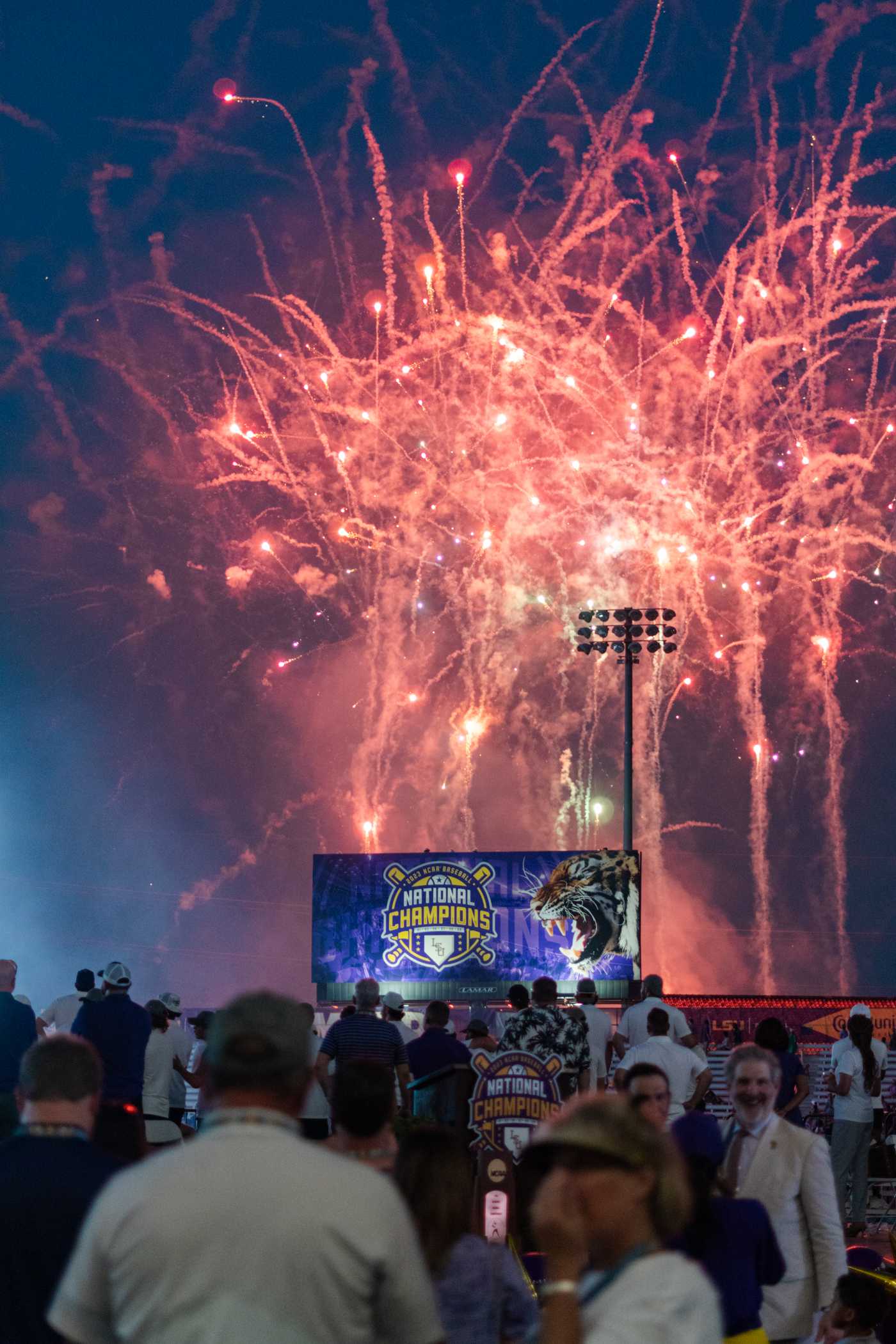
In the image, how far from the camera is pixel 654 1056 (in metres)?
9.84

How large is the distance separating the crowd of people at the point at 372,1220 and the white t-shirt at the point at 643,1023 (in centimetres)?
510

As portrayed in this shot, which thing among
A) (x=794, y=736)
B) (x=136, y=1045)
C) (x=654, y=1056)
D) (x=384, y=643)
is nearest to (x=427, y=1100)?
(x=654, y=1056)

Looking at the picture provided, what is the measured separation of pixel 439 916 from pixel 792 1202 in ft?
63.1

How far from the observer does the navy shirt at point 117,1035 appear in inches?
352

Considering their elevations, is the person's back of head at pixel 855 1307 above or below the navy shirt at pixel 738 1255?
below

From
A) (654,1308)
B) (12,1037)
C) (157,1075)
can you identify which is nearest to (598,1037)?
(157,1075)

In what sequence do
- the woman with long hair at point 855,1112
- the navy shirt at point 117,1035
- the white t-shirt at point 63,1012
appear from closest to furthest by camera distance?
the navy shirt at point 117,1035 < the white t-shirt at point 63,1012 < the woman with long hair at point 855,1112

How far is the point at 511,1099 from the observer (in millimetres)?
10211

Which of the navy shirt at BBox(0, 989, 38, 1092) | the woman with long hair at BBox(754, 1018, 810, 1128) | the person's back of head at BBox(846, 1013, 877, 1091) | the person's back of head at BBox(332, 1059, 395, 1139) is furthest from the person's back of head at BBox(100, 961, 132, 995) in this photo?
the person's back of head at BBox(846, 1013, 877, 1091)

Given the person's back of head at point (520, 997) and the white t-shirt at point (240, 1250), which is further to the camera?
the person's back of head at point (520, 997)

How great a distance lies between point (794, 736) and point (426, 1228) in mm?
58389

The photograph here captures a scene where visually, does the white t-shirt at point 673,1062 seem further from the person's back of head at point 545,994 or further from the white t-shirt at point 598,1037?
the white t-shirt at point 598,1037

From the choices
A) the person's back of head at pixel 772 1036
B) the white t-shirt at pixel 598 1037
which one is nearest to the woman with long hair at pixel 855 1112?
the white t-shirt at pixel 598 1037

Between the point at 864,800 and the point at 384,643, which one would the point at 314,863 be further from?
the point at 864,800
